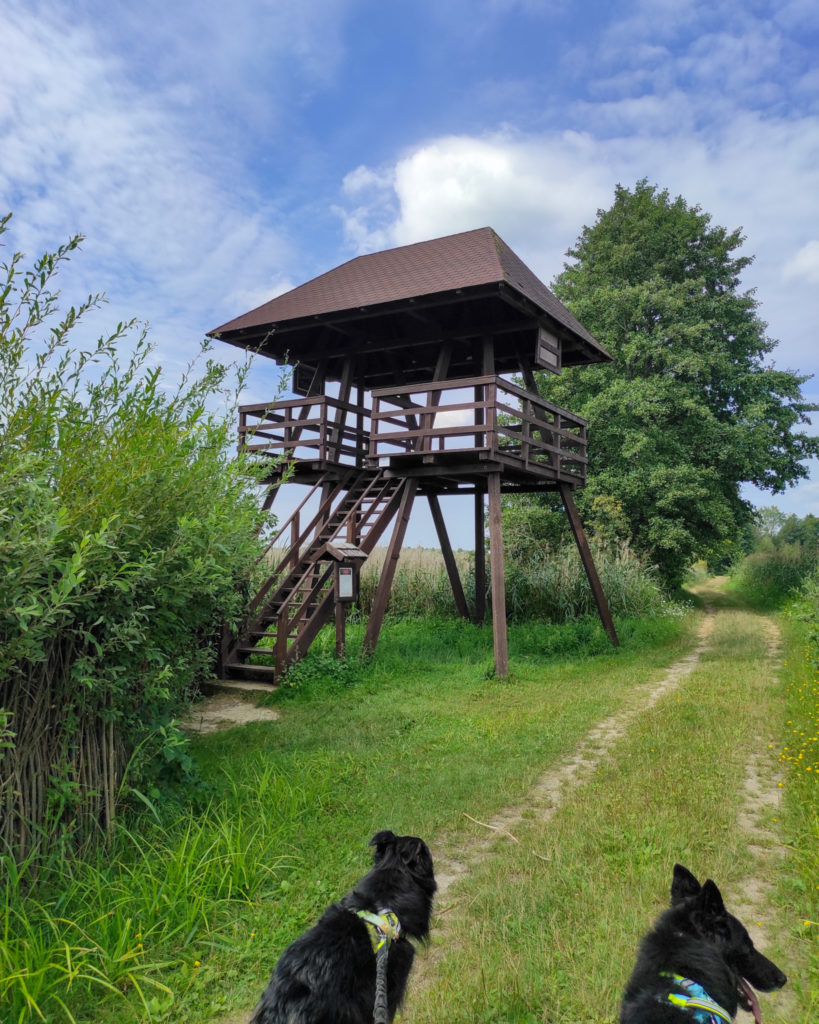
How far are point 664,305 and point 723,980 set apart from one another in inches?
994

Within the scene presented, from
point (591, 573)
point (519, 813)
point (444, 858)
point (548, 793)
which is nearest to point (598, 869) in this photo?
point (444, 858)

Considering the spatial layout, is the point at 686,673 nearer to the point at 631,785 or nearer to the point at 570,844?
the point at 631,785

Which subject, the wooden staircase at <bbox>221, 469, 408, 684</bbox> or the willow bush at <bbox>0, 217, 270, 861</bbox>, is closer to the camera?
the willow bush at <bbox>0, 217, 270, 861</bbox>

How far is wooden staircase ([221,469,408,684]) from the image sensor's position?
35.8 feet

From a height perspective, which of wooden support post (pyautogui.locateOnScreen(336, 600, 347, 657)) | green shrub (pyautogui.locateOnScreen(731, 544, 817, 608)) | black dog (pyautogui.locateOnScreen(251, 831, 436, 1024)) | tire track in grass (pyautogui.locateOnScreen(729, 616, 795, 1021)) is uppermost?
green shrub (pyautogui.locateOnScreen(731, 544, 817, 608))

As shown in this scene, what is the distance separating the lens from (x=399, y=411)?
41.1ft

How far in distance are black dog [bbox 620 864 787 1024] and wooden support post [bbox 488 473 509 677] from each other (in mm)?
8671

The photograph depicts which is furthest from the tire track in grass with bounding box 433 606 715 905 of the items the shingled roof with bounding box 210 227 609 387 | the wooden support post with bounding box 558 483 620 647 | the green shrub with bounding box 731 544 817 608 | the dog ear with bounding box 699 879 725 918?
the green shrub with bounding box 731 544 817 608

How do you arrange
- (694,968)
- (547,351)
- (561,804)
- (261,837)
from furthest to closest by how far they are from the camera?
(547,351) → (561,804) → (261,837) → (694,968)

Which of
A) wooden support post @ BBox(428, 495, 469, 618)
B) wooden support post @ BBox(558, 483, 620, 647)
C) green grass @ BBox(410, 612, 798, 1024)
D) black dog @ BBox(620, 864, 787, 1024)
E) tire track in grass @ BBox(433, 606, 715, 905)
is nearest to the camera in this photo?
black dog @ BBox(620, 864, 787, 1024)

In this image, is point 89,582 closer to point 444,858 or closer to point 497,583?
point 444,858

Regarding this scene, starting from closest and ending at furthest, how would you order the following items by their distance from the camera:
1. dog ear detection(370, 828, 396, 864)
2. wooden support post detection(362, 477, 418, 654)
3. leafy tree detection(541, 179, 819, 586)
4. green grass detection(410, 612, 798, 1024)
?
1. dog ear detection(370, 828, 396, 864)
2. green grass detection(410, 612, 798, 1024)
3. wooden support post detection(362, 477, 418, 654)
4. leafy tree detection(541, 179, 819, 586)

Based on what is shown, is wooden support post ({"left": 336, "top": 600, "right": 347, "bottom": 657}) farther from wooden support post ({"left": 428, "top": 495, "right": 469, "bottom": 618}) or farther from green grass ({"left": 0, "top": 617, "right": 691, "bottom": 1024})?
wooden support post ({"left": 428, "top": 495, "right": 469, "bottom": 618})

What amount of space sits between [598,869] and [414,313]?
34.4 ft
